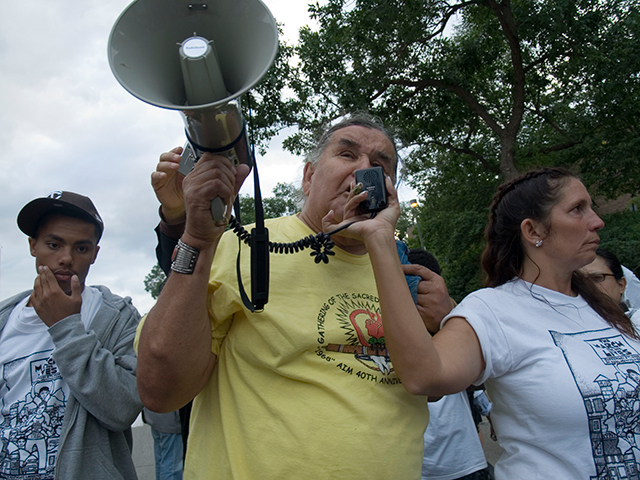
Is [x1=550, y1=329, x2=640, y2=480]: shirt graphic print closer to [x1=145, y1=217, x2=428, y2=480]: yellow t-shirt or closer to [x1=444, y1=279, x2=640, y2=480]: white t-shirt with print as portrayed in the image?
[x1=444, y1=279, x2=640, y2=480]: white t-shirt with print

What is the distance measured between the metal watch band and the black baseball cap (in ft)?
4.25

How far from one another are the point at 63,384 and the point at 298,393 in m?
1.18

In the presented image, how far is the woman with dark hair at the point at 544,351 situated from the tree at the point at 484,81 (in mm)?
7396

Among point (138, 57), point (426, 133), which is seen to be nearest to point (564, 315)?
point (138, 57)

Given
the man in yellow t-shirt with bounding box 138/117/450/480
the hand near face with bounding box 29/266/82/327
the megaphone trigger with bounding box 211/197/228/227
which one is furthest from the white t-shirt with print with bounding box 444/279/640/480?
the hand near face with bounding box 29/266/82/327

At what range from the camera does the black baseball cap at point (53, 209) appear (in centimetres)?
218

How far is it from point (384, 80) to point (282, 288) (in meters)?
8.90

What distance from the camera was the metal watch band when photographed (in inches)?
47.7

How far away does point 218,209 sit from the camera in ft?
3.84

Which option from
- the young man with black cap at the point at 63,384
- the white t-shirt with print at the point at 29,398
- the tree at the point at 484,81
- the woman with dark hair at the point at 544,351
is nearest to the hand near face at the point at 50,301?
the young man with black cap at the point at 63,384

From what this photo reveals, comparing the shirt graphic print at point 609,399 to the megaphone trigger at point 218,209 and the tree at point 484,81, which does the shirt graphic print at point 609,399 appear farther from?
the tree at point 484,81

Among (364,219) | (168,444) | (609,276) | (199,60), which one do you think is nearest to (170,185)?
(199,60)

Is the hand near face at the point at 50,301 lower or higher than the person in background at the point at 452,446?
higher

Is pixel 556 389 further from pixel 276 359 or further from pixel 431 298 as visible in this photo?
pixel 276 359
